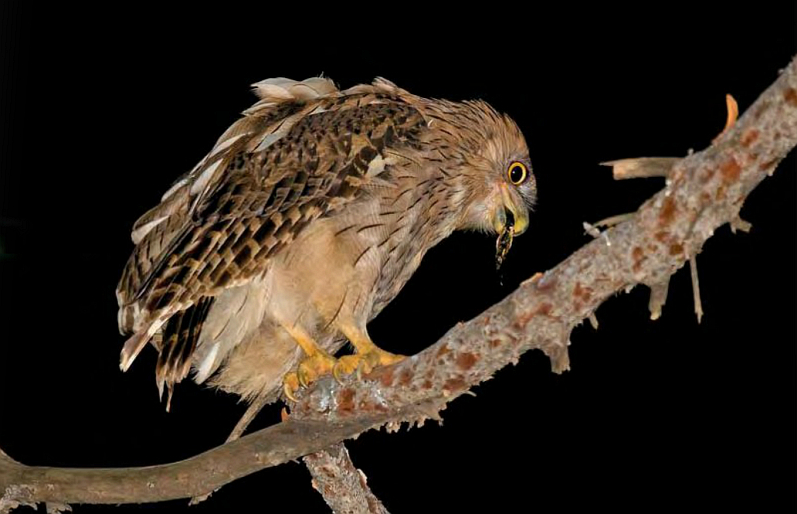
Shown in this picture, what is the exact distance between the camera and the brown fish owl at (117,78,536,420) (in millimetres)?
1839

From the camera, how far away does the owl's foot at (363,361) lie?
5.80ft

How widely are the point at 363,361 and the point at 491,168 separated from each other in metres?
0.58

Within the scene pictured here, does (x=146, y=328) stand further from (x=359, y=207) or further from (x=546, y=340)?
(x=546, y=340)

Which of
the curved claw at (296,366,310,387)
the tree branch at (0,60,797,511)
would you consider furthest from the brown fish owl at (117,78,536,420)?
the tree branch at (0,60,797,511)

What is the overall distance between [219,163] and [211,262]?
A: 1.06 feet

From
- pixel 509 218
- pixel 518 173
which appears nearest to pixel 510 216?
pixel 509 218

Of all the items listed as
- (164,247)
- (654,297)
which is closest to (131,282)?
(164,247)

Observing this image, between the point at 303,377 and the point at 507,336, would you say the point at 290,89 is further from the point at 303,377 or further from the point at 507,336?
the point at 507,336

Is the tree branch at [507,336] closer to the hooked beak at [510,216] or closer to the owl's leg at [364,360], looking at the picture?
the owl's leg at [364,360]

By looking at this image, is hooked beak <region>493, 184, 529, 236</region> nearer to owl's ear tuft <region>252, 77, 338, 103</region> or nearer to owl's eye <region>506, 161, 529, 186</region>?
owl's eye <region>506, 161, 529, 186</region>

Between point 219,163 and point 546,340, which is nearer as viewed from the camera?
point 546,340

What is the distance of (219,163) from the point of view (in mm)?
2061

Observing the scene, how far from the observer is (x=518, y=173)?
2.20m

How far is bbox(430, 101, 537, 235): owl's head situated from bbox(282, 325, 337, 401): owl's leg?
0.46m
